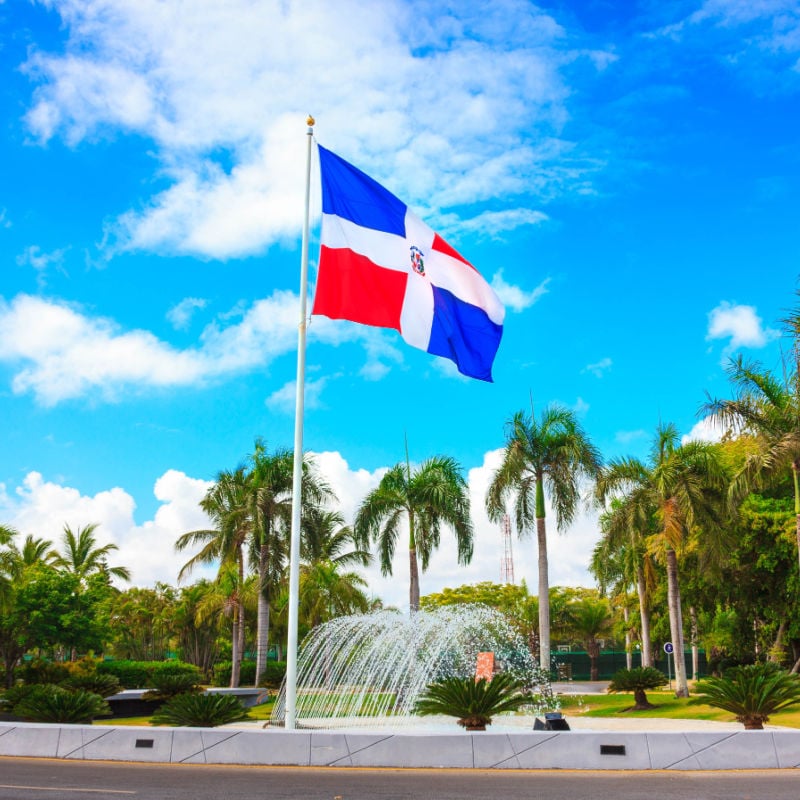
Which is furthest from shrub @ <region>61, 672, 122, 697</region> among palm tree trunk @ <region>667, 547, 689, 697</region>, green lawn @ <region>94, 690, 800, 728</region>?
palm tree trunk @ <region>667, 547, 689, 697</region>

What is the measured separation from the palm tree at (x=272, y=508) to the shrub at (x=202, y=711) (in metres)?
22.9

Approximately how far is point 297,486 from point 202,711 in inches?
163

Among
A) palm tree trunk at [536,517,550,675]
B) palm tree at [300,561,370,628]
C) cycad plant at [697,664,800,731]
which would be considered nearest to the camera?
cycad plant at [697,664,800,731]

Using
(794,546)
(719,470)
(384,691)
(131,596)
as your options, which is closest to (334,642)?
(384,691)

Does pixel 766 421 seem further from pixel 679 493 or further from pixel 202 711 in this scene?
pixel 202 711

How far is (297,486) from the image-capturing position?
46.9 ft

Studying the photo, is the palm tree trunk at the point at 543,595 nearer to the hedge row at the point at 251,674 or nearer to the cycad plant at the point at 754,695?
the hedge row at the point at 251,674

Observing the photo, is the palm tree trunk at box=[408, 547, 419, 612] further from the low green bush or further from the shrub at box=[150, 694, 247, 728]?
the shrub at box=[150, 694, 247, 728]

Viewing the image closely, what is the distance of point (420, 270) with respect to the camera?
1560cm

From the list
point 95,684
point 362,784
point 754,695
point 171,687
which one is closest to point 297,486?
point 362,784

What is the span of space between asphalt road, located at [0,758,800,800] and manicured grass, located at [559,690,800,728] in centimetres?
1183

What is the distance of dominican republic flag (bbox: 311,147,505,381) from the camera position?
14578 millimetres

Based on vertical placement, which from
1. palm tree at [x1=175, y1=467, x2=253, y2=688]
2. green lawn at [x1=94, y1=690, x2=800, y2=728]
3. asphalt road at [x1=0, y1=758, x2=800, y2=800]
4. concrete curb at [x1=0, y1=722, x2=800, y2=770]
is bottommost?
green lawn at [x1=94, y1=690, x2=800, y2=728]

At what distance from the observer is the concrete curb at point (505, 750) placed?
464 inches
